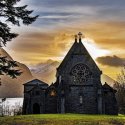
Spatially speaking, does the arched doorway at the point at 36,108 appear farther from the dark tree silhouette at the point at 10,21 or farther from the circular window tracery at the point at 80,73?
the dark tree silhouette at the point at 10,21

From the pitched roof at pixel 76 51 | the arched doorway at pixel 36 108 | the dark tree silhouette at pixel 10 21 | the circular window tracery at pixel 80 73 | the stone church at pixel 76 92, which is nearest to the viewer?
the dark tree silhouette at pixel 10 21

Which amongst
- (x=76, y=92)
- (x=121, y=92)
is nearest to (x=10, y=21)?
(x=76, y=92)

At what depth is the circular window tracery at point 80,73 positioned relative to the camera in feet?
255

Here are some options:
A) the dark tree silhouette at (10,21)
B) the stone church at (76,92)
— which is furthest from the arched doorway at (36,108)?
the dark tree silhouette at (10,21)

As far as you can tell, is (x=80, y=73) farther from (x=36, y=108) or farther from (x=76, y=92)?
(x=36, y=108)

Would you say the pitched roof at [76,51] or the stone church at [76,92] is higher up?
the pitched roof at [76,51]

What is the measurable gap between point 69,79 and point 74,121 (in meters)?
25.4

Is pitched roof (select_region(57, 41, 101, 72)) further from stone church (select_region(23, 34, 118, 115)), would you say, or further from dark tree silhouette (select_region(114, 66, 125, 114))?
dark tree silhouette (select_region(114, 66, 125, 114))

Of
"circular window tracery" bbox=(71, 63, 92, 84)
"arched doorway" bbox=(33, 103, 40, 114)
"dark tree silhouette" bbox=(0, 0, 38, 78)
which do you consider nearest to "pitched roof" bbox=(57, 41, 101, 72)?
"circular window tracery" bbox=(71, 63, 92, 84)

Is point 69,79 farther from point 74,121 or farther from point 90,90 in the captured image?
point 74,121

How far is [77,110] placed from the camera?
77.1 m

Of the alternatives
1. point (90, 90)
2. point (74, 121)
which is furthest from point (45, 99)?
point (74, 121)

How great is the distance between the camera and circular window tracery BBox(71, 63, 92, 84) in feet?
255

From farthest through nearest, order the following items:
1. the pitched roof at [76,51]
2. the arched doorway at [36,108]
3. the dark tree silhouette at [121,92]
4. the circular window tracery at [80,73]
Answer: the dark tree silhouette at [121,92] → the arched doorway at [36,108] → the pitched roof at [76,51] → the circular window tracery at [80,73]
